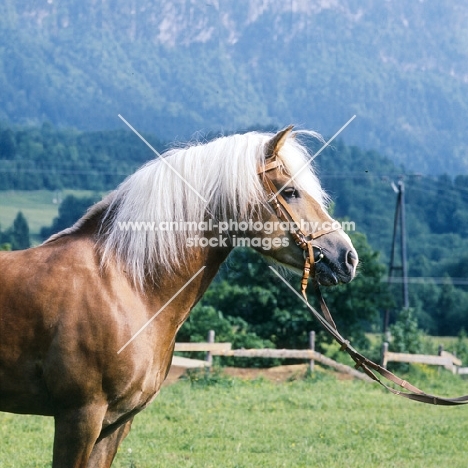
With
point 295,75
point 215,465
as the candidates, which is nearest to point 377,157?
point 295,75

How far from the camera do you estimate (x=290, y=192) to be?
4117 mm

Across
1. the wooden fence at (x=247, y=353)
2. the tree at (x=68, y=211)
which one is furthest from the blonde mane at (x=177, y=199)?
the tree at (x=68, y=211)

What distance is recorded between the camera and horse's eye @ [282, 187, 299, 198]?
Result: 162 inches

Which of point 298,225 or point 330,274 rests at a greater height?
point 298,225

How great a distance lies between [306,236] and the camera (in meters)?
4.08

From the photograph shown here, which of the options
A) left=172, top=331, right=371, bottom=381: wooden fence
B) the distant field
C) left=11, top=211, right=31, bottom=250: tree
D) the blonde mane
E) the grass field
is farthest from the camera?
the distant field

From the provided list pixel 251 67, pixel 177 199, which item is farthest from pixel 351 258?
pixel 251 67

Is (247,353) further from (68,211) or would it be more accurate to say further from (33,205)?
(33,205)

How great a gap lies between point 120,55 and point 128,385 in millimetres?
109798

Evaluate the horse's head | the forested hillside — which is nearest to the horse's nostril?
the horse's head

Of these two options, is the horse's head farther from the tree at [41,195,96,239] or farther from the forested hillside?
the forested hillside

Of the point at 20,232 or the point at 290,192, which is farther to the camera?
the point at 20,232

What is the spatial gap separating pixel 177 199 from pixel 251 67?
4607 inches

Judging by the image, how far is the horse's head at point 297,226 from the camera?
408 cm
